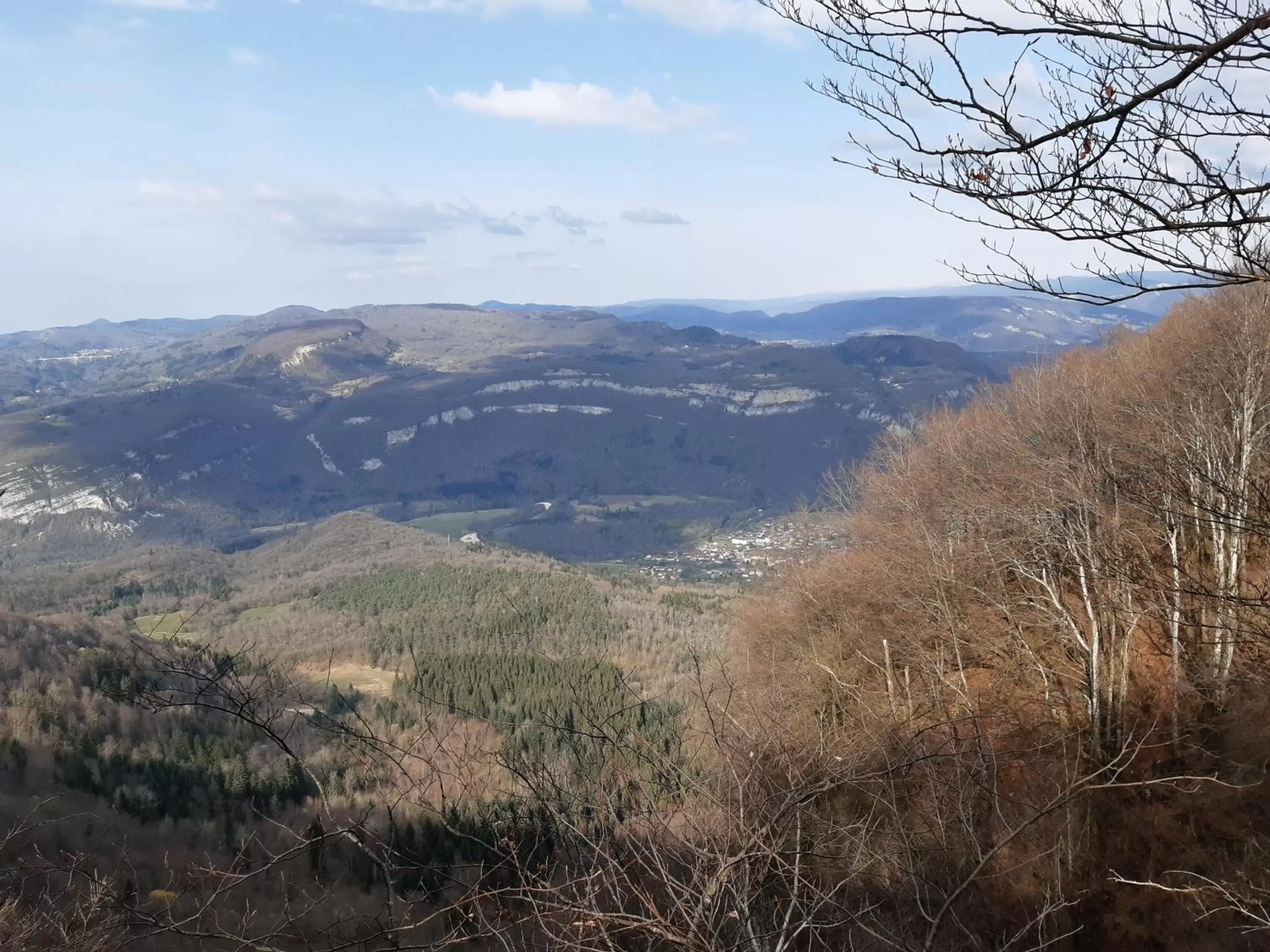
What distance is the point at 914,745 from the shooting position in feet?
17.5

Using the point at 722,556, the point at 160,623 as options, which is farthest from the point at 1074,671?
the point at 722,556

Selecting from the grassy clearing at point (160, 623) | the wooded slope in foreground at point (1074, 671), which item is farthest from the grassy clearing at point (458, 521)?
the wooded slope in foreground at point (1074, 671)

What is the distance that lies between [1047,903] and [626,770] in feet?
8.01

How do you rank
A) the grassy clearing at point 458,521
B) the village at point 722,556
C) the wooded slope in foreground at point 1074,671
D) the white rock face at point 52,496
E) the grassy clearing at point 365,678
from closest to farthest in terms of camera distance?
the wooded slope in foreground at point 1074,671
the grassy clearing at point 365,678
the village at point 722,556
the grassy clearing at point 458,521
the white rock face at point 52,496

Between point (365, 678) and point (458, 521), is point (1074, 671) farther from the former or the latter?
point (458, 521)

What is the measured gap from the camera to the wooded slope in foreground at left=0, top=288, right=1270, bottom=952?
429 centimetres

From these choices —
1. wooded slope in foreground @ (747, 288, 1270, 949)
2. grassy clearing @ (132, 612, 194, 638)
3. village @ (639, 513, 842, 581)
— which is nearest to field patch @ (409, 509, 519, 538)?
village @ (639, 513, 842, 581)

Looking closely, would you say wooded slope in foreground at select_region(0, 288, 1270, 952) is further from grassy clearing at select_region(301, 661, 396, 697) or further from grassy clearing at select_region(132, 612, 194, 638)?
grassy clearing at select_region(301, 661, 396, 697)

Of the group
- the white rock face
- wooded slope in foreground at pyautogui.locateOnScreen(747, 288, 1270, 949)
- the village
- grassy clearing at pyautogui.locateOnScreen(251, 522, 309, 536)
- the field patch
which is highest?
wooded slope in foreground at pyautogui.locateOnScreen(747, 288, 1270, 949)

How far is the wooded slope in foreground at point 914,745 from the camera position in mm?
4293

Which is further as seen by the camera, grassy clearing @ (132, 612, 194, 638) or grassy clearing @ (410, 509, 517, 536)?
grassy clearing @ (410, 509, 517, 536)

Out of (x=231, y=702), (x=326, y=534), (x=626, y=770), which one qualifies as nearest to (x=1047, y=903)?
(x=626, y=770)

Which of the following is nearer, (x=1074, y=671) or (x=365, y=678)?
(x=1074, y=671)

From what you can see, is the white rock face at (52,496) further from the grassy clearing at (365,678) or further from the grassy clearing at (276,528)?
the grassy clearing at (365,678)
